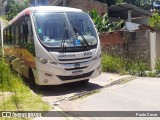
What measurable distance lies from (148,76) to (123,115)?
5392mm

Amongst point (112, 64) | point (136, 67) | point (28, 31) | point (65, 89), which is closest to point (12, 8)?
point (112, 64)

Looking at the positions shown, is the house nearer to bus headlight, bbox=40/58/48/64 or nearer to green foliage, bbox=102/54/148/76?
green foliage, bbox=102/54/148/76

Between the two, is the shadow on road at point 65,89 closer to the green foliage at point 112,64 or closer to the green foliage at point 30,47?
the green foliage at point 30,47

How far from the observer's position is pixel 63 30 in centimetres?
955

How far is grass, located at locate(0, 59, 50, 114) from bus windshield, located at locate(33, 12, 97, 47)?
1730 mm

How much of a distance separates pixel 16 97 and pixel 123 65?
6.07 m

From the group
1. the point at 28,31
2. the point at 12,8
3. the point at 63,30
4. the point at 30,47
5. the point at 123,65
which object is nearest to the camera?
the point at 63,30

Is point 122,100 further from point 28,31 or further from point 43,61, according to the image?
point 28,31

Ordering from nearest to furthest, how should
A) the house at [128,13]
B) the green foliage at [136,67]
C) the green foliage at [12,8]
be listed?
the green foliage at [136,67] → the house at [128,13] → the green foliage at [12,8]

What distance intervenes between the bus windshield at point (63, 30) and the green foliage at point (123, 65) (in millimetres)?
3058

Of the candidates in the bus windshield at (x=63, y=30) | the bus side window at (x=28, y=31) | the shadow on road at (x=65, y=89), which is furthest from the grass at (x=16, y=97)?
the bus windshield at (x=63, y=30)

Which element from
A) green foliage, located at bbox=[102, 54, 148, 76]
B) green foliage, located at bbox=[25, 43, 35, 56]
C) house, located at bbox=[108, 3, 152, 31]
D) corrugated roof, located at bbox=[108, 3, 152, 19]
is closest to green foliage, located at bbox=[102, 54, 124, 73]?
green foliage, located at bbox=[102, 54, 148, 76]

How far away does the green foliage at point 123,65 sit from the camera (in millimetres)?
12109

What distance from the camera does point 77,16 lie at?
10.1m
